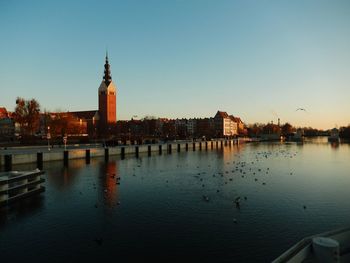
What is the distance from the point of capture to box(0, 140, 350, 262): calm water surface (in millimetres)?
13805

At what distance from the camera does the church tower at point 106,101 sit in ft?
504

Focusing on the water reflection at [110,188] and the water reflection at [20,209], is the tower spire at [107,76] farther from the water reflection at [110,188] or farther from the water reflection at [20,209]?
the water reflection at [20,209]

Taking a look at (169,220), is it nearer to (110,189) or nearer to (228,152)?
(110,189)

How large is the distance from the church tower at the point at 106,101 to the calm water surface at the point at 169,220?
125073 mm

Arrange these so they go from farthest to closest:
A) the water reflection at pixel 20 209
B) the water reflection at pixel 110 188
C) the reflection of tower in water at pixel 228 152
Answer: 1. the reflection of tower in water at pixel 228 152
2. the water reflection at pixel 110 188
3. the water reflection at pixel 20 209

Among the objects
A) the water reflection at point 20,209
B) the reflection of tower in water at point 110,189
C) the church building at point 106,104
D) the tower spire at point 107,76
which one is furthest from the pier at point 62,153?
the tower spire at point 107,76

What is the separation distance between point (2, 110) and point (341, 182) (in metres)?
190

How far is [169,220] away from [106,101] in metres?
142

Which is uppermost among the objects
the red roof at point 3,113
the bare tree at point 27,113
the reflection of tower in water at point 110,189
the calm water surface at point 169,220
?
the red roof at point 3,113

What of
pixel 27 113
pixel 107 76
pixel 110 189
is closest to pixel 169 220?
pixel 110 189

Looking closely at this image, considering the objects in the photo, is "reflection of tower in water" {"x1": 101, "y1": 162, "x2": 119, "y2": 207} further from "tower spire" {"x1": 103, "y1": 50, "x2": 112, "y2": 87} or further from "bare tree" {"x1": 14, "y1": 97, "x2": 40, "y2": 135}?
"tower spire" {"x1": 103, "y1": 50, "x2": 112, "y2": 87}

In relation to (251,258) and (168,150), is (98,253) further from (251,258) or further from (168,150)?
(168,150)

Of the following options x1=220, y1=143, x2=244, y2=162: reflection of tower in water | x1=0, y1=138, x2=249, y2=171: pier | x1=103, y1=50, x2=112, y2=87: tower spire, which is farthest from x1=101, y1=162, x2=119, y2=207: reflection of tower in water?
x1=103, y1=50, x2=112, y2=87: tower spire

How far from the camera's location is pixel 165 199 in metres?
24.2
